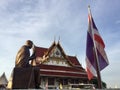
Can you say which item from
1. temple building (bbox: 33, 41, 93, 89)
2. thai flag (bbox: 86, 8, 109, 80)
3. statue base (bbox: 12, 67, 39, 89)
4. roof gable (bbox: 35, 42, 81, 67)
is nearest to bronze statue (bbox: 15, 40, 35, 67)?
statue base (bbox: 12, 67, 39, 89)

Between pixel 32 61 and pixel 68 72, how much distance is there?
24325 mm

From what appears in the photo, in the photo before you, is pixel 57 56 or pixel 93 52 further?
pixel 57 56

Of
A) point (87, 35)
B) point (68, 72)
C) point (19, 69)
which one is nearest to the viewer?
point (19, 69)

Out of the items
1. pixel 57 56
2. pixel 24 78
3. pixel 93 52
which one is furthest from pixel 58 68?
pixel 24 78

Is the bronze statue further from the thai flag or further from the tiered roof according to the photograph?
the tiered roof

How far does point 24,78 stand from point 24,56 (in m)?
0.79

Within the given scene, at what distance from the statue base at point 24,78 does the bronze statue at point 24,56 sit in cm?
23

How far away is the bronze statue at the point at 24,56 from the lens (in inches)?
286

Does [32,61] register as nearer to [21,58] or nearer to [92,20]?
[21,58]

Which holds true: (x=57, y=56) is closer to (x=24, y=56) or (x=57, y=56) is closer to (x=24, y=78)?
(x=24, y=56)

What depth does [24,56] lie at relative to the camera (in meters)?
7.34

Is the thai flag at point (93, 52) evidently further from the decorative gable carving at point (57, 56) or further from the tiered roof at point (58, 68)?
the decorative gable carving at point (57, 56)

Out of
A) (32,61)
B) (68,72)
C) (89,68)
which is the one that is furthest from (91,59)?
(68,72)

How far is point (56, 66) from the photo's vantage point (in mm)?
32125
